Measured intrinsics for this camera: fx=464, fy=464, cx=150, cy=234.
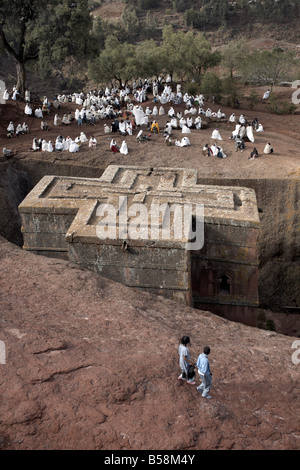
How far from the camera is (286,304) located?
64.8 ft

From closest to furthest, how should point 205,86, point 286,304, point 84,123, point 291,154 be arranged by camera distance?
point 286,304 < point 291,154 < point 84,123 < point 205,86

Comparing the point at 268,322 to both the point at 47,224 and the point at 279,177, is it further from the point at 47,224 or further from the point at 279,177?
the point at 47,224

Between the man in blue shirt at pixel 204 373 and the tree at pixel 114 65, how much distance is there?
28.2 m

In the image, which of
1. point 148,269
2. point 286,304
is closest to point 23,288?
point 148,269

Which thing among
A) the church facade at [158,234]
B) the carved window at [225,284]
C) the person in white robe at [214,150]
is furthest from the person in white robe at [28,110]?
the carved window at [225,284]

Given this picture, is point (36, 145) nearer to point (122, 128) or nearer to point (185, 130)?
point (122, 128)

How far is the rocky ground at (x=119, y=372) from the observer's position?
7051 millimetres

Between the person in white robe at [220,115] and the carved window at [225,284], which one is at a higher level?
the person in white robe at [220,115]

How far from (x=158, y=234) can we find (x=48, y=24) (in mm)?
22441

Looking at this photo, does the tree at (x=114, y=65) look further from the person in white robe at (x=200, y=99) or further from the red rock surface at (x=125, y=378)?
the red rock surface at (x=125, y=378)

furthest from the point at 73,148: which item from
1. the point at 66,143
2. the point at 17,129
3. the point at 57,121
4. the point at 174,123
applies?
the point at 174,123

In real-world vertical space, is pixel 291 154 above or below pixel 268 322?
above

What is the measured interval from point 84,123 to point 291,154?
39.7 ft

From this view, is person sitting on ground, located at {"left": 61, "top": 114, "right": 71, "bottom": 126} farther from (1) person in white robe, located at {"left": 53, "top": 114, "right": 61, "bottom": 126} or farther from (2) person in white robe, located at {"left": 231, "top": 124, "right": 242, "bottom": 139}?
(2) person in white robe, located at {"left": 231, "top": 124, "right": 242, "bottom": 139}
